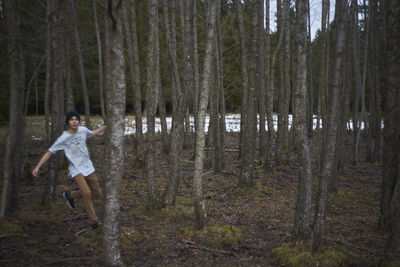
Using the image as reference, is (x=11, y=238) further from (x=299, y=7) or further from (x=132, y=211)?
(x=299, y=7)

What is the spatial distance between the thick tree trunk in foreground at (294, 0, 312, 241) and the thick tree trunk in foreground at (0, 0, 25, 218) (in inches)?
181

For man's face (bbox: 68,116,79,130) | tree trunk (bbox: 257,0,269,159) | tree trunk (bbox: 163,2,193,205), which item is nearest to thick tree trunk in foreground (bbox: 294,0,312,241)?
tree trunk (bbox: 163,2,193,205)

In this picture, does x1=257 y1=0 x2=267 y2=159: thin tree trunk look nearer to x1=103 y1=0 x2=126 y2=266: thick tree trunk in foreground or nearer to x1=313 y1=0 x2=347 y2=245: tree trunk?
x1=313 y1=0 x2=347 y2=245: tree trunk

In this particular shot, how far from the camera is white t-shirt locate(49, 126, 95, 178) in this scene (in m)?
4.31

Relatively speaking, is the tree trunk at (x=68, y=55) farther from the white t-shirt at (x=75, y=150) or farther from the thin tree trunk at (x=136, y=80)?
the white t-shirt at (x=75, y=150)

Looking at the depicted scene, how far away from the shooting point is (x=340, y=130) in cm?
750

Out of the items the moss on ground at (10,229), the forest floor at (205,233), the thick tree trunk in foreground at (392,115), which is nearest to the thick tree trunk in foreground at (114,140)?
the forest floor at (205,233)

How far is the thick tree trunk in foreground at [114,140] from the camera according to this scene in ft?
9.59

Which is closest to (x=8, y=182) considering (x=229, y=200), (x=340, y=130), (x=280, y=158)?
(x=229, y=200)

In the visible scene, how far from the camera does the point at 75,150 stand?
14.4 ft

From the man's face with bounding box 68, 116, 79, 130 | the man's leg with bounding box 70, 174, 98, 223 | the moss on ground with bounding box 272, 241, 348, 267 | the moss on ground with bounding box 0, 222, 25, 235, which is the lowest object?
the moss on ground with bounding box 272, 241, 348, 267

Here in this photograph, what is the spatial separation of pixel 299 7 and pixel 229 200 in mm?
4363

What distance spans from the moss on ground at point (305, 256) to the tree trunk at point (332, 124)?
0.56 ft

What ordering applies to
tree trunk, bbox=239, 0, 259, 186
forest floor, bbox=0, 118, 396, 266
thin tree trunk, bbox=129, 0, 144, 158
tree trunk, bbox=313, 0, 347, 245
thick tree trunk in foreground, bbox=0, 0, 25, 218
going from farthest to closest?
thin tree trunk, bbox=129, 0, 144, 158 < tree trunk, bbox=239, 0, 259, 186 < thick tree trunk in foreground, bbox=0, 0, 25, 218 < forest floor, bbox=0, 118, 396, 266 < tree trunk, bbox=313, 0, 347, 245
